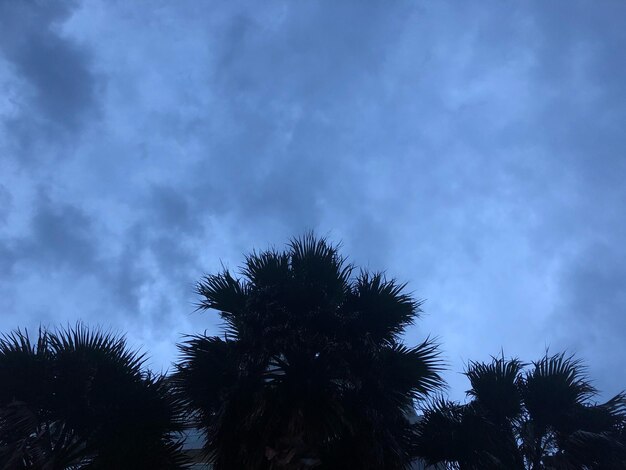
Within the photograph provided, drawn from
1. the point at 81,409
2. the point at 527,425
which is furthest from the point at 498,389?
the point at 81,409

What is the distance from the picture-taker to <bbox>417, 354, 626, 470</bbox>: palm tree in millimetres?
10469

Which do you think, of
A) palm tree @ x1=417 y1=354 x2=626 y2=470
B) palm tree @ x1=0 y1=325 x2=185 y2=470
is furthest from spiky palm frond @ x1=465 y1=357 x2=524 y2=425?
palm tree @ x1=0 y1=325 x2=185 y2=470

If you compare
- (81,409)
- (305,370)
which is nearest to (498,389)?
(305,370)

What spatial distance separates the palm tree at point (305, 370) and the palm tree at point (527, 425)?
785 millimetres

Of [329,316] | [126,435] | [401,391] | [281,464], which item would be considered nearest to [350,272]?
[329,316]

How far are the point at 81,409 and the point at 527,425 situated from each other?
8108 millimetres

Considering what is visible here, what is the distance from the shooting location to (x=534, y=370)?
11.6 metres

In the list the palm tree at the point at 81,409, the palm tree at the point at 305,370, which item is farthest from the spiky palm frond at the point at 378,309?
the palm tree at the point at 81,409

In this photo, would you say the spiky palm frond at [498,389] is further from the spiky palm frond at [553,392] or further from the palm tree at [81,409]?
the palm tree at [81,409]

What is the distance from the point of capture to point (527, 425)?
1103cm

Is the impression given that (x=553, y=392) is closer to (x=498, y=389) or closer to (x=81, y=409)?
(x=498, y=389)

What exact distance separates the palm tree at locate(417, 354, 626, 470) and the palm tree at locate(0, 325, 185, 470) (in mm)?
4901

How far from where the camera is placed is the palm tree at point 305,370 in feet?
30.6

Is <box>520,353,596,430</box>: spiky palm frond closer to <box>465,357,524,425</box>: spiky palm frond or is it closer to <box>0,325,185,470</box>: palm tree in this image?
<box>465,357,524,425</box>: spiky palm frond
